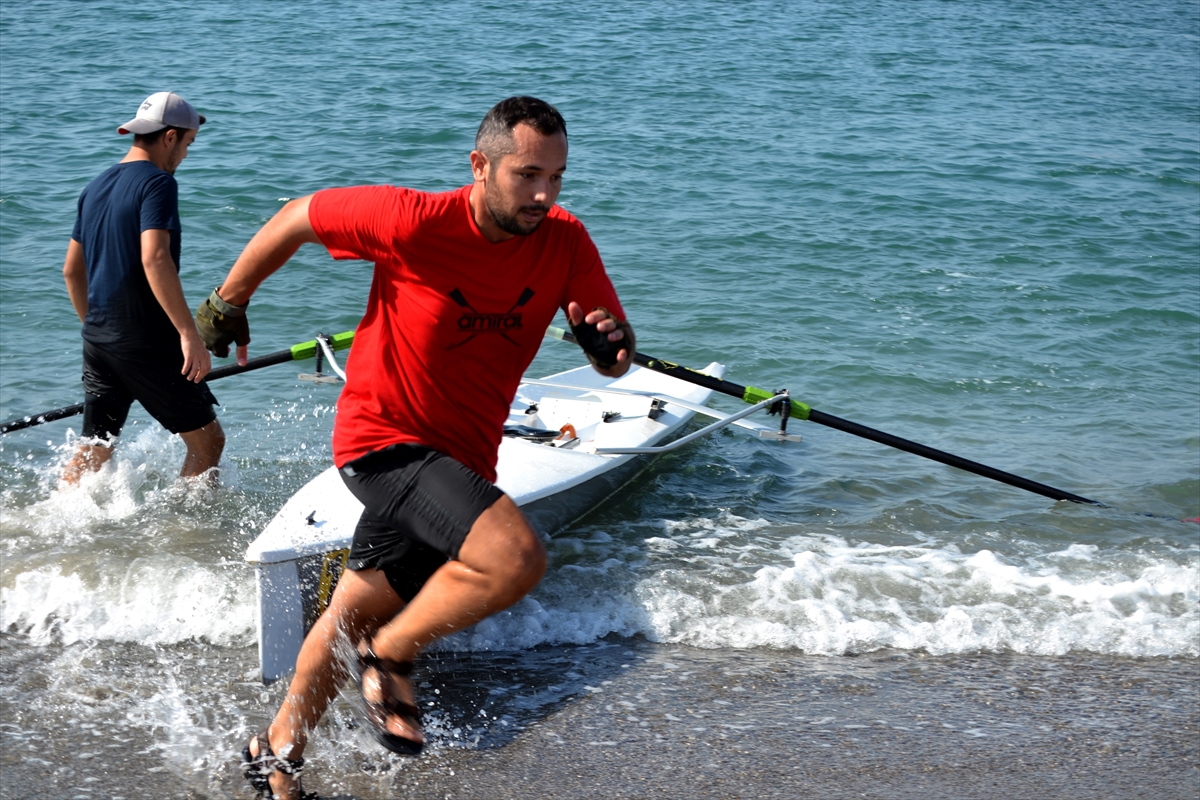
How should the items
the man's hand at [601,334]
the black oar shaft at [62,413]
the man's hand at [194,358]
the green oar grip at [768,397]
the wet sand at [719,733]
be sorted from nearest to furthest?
1. the man's hand at [601,334]
2. the wet sand at [719,733]
3. the man's hand at [194,358]
4. the black oar shaft at [62,413]
5. the green oar grip at [768,397]

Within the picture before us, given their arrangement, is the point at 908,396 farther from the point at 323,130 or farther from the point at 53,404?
the point at 323,130

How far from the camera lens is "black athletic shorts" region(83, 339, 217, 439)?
16.2ft

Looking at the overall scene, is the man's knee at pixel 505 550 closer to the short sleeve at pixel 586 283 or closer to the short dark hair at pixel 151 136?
the short sleeve at pixel 586 283

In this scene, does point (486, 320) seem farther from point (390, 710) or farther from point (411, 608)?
point (390, 710)

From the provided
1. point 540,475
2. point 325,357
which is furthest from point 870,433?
point 325,357

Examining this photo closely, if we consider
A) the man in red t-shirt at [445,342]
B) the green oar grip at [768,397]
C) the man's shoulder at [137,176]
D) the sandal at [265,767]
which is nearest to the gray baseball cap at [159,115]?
the man's shoulder at [137,176]

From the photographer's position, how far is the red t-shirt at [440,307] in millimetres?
2963

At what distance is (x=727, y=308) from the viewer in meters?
10.0

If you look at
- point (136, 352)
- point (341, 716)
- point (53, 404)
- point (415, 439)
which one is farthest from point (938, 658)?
point (53, 404)

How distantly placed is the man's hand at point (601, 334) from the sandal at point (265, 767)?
1.45 meters

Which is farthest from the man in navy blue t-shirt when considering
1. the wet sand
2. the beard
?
the beard

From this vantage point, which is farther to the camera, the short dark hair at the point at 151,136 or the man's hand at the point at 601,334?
the short dark hair at the point at 151,136

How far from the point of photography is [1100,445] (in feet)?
25.6

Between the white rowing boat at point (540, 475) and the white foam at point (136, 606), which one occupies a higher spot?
the white rowing boat at point (540, 475)
